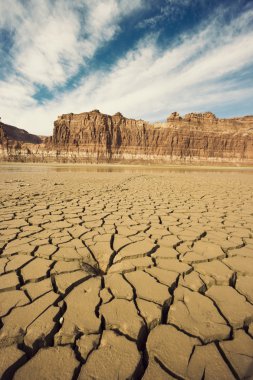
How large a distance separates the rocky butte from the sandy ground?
58.8 meters

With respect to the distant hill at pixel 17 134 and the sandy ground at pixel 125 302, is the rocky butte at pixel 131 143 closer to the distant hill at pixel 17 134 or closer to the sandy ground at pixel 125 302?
the distant hill at pixel 17 134

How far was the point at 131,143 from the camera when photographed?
2499 inches

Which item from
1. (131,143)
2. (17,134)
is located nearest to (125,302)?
(131,143)

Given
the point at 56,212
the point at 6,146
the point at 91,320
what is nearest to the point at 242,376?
the point at 91,320

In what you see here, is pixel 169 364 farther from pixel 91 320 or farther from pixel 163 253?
pixel 163 253

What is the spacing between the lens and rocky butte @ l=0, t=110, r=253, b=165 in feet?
201

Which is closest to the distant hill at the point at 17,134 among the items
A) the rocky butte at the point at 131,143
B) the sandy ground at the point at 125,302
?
the rocky butte at the point at 131,143

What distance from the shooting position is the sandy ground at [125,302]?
3.20 ft

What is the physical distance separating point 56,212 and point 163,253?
241 centimetres

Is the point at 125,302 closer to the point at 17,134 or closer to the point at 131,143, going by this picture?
the point at 131,143

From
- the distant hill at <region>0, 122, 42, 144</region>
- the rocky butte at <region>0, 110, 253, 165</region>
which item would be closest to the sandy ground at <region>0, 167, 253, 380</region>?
the rocky butte at <region>0, 110, 253, 165</region>

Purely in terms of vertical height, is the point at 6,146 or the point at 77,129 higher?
the point at 77,129

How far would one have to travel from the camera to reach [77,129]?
6272 cm

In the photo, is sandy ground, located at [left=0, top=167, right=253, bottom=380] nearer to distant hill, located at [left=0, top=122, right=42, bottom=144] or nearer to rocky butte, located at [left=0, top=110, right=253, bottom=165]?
rocky butte, located at [left=0, top=110, right=253, bottom=165]
